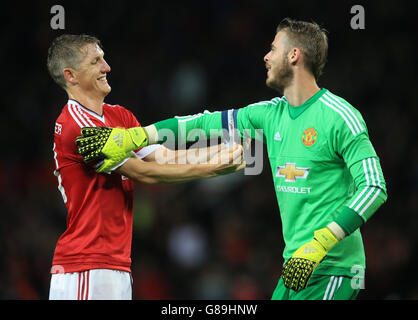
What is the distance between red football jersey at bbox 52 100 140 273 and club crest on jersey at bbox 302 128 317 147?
1329 mm

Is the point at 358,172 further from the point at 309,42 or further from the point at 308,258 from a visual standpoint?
the point at 309,42

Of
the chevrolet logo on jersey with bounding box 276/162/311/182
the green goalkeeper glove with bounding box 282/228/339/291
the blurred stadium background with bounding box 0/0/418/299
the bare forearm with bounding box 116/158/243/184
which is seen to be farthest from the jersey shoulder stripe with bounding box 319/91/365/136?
the blurred stadium background with bounding box 0/0/418/299

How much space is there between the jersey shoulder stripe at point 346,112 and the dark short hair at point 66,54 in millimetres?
1796

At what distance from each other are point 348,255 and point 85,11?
25.8ft

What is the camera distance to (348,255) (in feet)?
12.8

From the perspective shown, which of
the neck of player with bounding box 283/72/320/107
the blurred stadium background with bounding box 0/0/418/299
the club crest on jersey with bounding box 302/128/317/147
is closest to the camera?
the club crest on jersey with bounding box 302/128/317/147

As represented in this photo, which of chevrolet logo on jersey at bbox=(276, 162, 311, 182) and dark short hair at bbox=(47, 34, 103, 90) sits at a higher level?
dark short hair at bbox=(47, 34, 103, 90)

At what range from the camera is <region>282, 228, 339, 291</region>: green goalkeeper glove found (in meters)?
3.60

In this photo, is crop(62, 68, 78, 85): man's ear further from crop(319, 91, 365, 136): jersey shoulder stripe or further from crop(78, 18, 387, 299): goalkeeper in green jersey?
crop(319, 91, 365, 136): jersey shoulder stripe

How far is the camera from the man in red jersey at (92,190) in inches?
166

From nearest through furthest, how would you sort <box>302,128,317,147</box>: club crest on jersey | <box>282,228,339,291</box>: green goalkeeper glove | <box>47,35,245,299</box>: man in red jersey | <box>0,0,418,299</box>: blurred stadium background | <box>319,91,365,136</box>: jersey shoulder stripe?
<box>282,228,339,291</box>: green goalkeeper glove → <box>319,91,365,136</box>: jersey shoulder stripe → <box>302,128,317,147</box>: club crest on jersey → <box>47,35,245,299</box>: man in red jersey → <box>0,0,418,299</box>: blurred stadium background

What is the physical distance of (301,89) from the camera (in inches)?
162

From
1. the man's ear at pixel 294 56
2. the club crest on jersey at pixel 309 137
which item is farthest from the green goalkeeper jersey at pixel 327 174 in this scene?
the man's ear at pixel 294 56

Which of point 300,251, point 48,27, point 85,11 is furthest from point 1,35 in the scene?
point 300,251
